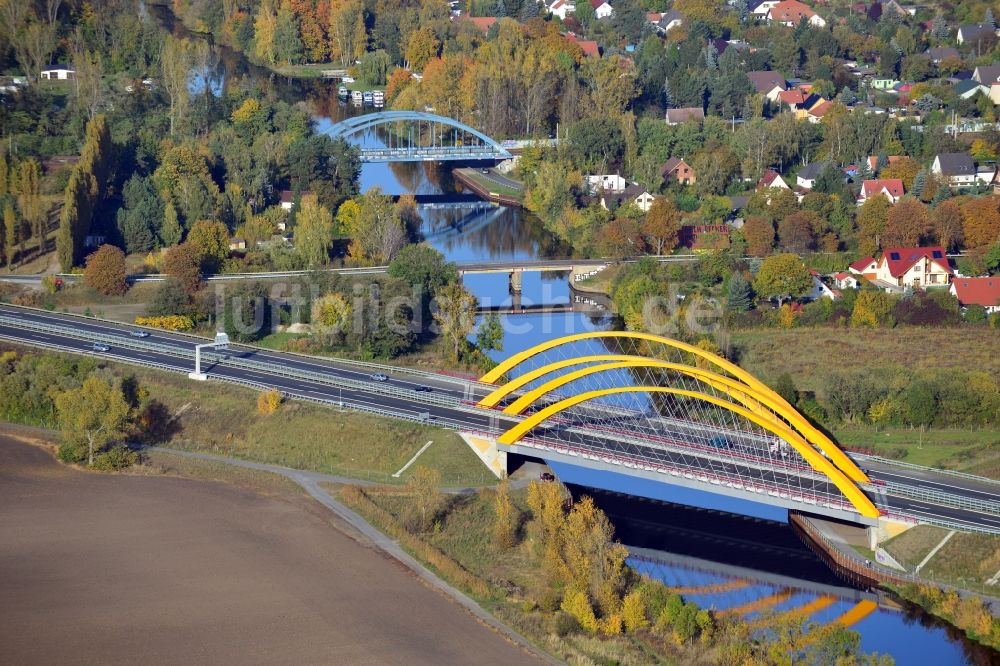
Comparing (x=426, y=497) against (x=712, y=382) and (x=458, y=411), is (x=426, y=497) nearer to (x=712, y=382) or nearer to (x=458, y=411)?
(x=458, y=411)

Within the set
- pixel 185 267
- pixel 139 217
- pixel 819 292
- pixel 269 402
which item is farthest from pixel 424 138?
pixel 269 402

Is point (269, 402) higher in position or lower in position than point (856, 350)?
lower

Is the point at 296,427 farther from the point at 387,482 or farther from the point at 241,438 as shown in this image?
the point at 387,482

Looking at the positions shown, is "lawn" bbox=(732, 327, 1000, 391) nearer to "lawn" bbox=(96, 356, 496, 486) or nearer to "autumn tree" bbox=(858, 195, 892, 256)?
"autumn tree" bbox=(858, 195, 892, 256)

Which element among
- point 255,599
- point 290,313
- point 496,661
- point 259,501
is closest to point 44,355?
point 290,313

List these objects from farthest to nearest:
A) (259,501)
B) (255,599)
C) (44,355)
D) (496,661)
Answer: (44,355) → (259,501) → (255,599) → (496,661)
